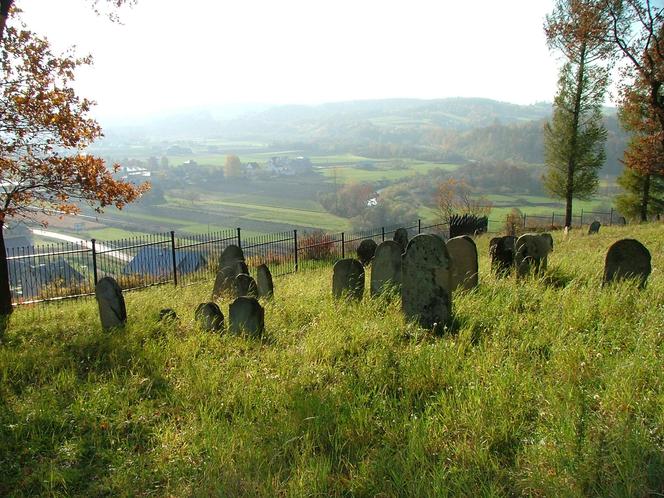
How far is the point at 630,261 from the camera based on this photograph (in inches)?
298

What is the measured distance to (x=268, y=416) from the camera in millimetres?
4527

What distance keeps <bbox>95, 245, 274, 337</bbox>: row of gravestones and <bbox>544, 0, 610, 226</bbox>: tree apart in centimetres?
2276

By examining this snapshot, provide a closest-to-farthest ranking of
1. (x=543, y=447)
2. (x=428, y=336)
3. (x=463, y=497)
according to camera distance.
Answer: (x=463, y=497) < (x=543, y=447) < (x=428, y=336)

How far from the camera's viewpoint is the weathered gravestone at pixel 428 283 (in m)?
6.72

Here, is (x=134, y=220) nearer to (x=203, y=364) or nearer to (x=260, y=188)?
(x=260, y=188)

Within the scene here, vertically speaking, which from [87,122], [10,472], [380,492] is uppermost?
[87,122]

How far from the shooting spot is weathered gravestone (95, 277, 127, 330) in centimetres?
788

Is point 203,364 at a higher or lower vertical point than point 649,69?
lower

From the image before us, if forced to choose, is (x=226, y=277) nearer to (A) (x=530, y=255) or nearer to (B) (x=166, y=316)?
(B) (x=166, y=316)

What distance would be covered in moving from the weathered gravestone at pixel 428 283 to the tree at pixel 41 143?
21.2ft

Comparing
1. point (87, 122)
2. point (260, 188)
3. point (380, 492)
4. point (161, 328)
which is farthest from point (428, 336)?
point (260, 188)

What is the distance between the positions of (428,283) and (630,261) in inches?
125

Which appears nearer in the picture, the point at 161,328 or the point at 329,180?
the point at 161,328

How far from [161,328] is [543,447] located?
5392 mm
